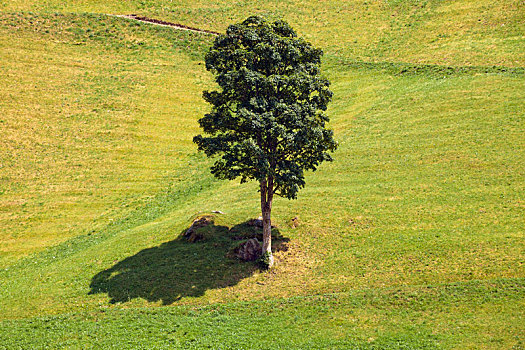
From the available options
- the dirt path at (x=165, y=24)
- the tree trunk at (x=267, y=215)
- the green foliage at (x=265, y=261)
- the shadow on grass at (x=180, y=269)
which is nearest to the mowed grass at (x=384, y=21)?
the dirt path at (x=165, y=24)

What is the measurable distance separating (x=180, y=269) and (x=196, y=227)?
5.60 meters

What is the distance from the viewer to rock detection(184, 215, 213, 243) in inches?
1518

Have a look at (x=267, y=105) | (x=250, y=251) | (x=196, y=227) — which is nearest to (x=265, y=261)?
(x=250, y=251)

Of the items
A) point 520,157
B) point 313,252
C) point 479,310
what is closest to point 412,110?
point 520,157

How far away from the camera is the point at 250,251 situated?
35.1m

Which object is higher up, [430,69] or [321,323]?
[430,69]

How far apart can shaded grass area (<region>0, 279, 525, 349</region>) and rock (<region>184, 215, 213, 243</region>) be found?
897 cm

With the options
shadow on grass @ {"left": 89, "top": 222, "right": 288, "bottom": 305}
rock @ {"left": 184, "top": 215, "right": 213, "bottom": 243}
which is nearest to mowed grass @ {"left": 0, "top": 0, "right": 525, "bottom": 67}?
rock @ {"left": 184, "top": 215, "right": 213, "bottom": 243}

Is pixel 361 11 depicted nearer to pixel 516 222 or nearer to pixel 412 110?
pixel 412 110

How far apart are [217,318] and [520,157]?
33.6 meters

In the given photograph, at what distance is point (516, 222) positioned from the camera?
34.4m

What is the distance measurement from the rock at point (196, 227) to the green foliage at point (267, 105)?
706 cm

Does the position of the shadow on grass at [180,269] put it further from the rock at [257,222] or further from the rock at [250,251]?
the rock at [250,251]

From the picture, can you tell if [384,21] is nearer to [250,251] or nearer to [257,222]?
[257,222]
